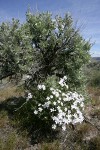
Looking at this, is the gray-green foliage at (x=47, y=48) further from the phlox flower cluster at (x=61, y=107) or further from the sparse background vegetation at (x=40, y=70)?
the phlox flower cluster at (x=61, y=107)

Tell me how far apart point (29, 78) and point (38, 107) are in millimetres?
2523

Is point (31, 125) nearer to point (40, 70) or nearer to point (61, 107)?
point (61, 107)

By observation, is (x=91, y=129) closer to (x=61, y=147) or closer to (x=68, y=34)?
(x=61, y=147)

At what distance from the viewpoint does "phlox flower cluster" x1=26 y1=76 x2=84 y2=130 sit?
29.6ft

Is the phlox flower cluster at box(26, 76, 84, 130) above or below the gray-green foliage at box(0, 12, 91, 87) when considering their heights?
below

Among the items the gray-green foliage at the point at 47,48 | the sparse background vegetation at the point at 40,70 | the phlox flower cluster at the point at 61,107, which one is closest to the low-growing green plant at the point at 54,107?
the phlox flower cluster at the point at 61,107

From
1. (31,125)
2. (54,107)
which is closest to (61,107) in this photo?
(54,107)

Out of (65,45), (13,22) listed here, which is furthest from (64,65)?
(13,22)

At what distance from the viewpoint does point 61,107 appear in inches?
367

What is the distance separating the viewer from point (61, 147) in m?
8.73

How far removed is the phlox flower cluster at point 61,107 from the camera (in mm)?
9017

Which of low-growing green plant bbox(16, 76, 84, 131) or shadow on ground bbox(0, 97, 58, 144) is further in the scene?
shadow on ground bbox(0, 97, 58, 144)

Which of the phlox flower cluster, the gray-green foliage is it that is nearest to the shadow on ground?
the phlox flower cluster

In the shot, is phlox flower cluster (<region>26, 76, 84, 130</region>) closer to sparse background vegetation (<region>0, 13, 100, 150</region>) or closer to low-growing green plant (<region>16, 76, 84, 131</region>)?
low-growing green plant (<region>16, 76, 84, 131</region>)
